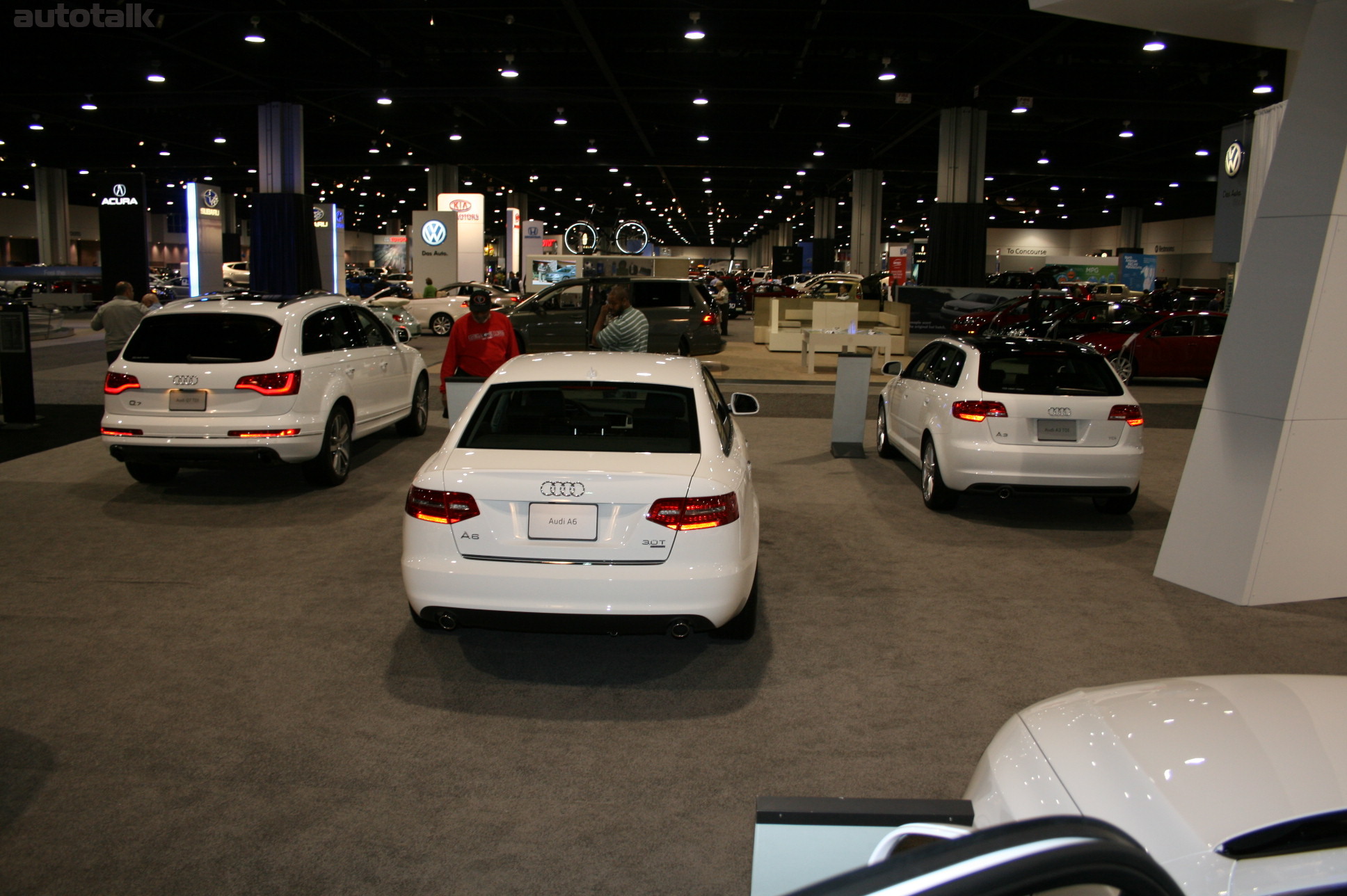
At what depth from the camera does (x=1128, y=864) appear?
4.13ft

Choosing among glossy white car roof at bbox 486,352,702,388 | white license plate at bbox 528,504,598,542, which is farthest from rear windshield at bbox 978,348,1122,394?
white license plate at bbox 528,504,598,542

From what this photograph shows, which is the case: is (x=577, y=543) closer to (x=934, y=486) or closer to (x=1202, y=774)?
(x=1202, y=774)

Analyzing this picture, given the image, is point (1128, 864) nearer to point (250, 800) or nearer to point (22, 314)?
point (250, 800)

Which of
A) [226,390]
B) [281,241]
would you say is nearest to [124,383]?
[226,390]

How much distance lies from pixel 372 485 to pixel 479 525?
507cm

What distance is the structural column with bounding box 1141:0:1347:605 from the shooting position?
6.04 meters

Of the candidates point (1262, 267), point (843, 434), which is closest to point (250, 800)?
point (1262, 267)

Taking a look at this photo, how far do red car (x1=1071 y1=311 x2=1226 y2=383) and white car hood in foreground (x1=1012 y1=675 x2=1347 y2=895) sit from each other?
18519 millimetres

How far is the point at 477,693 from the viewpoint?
4902 millimetres

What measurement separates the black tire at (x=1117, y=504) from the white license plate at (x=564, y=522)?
18.1 ft

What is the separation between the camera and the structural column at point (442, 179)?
4366 centimetres

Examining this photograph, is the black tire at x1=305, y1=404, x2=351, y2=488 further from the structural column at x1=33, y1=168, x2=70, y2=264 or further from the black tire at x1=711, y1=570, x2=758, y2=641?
the structural column at x1=33, y1=168, x2=70, y2=264

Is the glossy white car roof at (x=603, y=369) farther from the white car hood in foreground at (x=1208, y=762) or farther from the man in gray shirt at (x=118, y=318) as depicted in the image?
the man in gray shirt at (x=118, y=318)

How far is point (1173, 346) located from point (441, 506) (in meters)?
18.7
